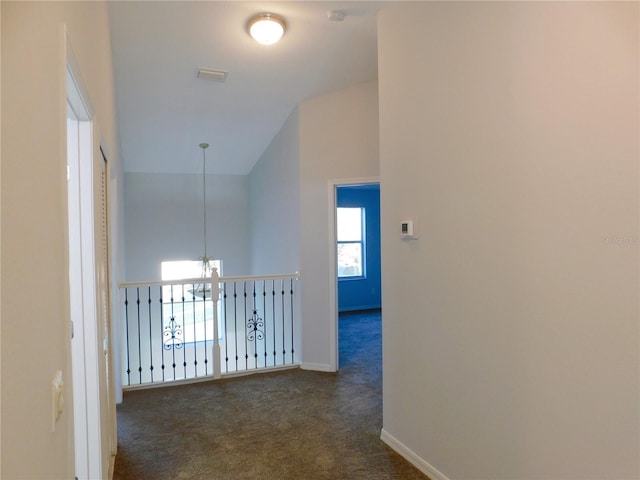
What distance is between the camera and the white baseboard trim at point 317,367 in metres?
4.32

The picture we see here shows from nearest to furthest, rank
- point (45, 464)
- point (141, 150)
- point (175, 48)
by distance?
point (45, 464) < point (175, 48) < point (141, 150)

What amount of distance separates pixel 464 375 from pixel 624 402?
787mm

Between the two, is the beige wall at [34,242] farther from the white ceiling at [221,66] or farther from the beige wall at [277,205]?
the beige wall at [277,205]

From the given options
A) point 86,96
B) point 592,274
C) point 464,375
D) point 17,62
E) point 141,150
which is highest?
point 141,150

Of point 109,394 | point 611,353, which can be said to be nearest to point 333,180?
point 109,394

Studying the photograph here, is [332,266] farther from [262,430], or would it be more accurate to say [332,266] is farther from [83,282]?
[83,282]

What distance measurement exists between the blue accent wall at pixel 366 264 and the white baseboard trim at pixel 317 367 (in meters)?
3.43

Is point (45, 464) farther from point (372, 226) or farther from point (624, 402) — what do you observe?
point (372, 226)

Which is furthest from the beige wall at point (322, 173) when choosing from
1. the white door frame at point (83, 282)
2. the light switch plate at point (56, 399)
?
the light switch plate at point (56, 399)

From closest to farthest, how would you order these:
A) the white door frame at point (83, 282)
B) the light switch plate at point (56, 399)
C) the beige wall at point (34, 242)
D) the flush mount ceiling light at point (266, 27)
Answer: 1. the beige wall at point (34, 242)
2. the light switch plate at point (56, 399)
3. the white door frame at point (83, 282)
4. the flush mount ceiling light at point (266, 27)

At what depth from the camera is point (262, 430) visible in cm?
304

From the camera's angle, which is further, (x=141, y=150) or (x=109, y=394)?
(x=141, y=150)

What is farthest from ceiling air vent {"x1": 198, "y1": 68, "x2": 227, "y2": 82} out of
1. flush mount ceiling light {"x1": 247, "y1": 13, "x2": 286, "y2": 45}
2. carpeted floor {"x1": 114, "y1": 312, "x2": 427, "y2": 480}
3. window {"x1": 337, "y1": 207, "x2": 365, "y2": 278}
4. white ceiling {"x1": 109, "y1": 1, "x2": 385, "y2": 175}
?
window {"x1": 337, "y1": 207, "x2": 365, "y2": 278}

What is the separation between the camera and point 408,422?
2.62 m
